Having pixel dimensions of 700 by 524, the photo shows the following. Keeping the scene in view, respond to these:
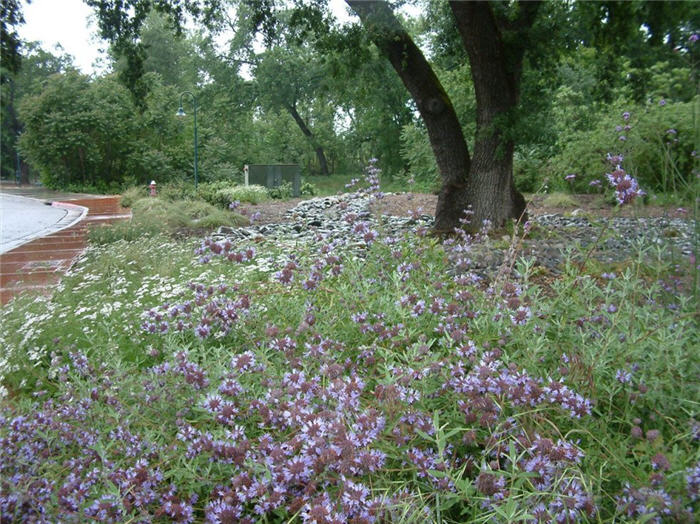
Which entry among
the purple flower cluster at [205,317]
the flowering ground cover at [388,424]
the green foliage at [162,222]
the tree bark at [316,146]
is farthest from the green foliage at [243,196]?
the tree bark at [316,146]

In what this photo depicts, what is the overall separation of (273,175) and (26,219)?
10712 millimetres

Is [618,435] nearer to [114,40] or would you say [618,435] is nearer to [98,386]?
[98,386]

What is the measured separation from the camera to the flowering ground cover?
134 centimetres

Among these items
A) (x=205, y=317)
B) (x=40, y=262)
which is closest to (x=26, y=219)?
(x=40, y=262)

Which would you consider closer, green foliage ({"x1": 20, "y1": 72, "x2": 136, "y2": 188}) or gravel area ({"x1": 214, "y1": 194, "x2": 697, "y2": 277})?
gravel area ({"x1": 214, "y1": 194, "x2": 697, "y2": 277})

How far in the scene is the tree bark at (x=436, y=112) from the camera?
25.1 feet

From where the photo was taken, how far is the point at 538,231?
279 inches

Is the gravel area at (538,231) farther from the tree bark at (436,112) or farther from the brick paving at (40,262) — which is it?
the brick paving at (40,262)

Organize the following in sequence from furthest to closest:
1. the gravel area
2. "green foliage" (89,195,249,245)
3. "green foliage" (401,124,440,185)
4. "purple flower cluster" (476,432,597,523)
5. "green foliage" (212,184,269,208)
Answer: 1. "green foliage" (401,124,440,185)
2. "green foliage" (212,184,269,208)
3. "green foliage" (89,195,249,245)
4. the gravel area
5. "purple flower cluster" (476,432,597,523)

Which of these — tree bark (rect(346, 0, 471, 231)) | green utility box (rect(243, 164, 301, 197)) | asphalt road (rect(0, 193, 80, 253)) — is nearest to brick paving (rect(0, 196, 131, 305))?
asphalt road (rect(0, 193, 80, 253))

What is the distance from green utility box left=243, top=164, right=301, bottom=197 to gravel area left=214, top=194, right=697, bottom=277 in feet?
19.9

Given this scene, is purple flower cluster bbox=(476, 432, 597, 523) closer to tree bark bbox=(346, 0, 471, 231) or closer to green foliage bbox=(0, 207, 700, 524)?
green foliage bbox=(0, 207, 700, 524)

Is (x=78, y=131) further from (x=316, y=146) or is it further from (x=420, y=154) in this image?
(x=316, y=146)

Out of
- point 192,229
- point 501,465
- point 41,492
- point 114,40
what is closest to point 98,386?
point 41,492
